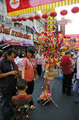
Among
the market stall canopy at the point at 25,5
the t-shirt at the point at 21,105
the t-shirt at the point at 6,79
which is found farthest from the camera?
the market stall canopy at the point at 25,5

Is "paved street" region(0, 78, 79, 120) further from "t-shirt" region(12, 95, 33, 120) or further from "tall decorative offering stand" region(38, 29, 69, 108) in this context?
"t-shirt" region(12, 95, 33, 120)

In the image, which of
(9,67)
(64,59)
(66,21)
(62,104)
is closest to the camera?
(9,67)

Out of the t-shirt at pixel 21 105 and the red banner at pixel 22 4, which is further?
the red banner at pixel 22 4

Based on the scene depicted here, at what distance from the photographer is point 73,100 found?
3.51 m

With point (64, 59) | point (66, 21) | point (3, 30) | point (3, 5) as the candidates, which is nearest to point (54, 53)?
point (64, 59)

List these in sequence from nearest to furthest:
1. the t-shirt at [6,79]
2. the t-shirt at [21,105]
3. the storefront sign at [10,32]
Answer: the t-shirt at [21,105]
the t-shirt at [6,79]
the storefront sign at [10,32]

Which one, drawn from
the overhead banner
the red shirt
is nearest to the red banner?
the overhead banner

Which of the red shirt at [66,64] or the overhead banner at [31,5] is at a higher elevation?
the overhead banner at [31,5]

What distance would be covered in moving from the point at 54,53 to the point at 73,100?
176cm

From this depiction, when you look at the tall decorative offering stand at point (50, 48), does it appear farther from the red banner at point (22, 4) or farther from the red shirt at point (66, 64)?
the red banner at point (22, 4)

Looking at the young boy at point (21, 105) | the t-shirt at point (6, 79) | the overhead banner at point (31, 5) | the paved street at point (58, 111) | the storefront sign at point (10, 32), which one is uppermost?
the storefront sign at point (10, 32)

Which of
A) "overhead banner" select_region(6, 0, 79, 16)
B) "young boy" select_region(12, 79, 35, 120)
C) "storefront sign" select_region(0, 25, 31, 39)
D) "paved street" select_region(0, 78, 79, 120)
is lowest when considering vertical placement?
"paved street" select_region(0, 78, 79, 120)

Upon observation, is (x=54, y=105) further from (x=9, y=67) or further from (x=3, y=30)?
(x=3, y=30)

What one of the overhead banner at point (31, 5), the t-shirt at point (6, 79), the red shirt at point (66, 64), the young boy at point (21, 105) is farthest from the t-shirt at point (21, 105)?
the overhead banner at point (31, 5)
